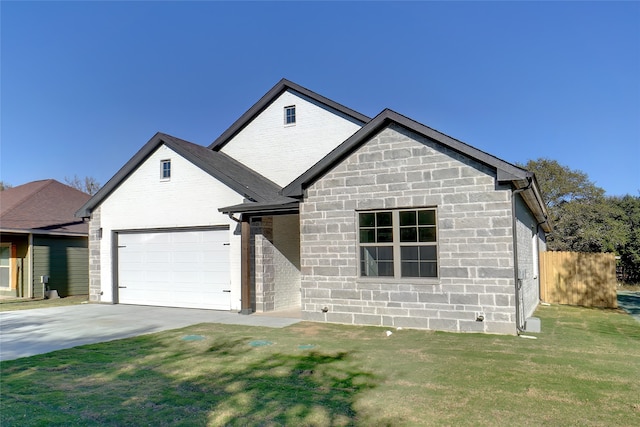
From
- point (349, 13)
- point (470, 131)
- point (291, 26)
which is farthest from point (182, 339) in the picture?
point (470, 131)

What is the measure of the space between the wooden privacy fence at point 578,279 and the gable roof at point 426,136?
447 centimetres

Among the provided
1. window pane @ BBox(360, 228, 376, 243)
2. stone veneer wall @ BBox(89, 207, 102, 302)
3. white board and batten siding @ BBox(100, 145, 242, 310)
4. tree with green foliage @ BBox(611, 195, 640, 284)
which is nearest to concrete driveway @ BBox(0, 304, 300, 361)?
white board and batten siding @ BBox(100, 145, 242, 310)

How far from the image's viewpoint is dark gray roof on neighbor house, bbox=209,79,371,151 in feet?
49.5

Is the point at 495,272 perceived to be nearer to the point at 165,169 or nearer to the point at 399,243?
the point at 399,243

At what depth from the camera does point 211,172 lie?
1310 centimetres

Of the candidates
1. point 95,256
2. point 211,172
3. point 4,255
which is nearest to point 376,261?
point 211,172

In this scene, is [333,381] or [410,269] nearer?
[333,381]

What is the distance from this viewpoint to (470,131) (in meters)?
25.1

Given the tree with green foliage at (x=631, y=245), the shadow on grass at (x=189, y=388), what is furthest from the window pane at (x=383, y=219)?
the tree with green foliage at (x=631, y=245)

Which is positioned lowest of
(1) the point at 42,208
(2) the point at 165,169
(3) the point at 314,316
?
(3) the point at 314,316

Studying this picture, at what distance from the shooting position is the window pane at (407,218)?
960cm

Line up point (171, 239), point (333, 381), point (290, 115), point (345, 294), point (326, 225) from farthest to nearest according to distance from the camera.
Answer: point (290, 115) → point (171, 239) → point (326, 225) → point (345, 294) → point (333, 381)

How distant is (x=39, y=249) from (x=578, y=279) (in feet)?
68.9

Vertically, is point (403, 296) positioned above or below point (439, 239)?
below
